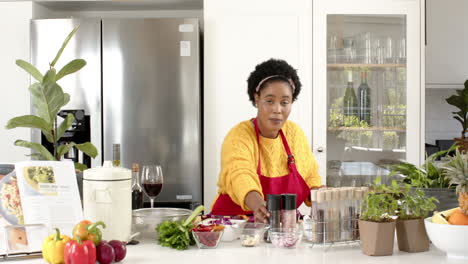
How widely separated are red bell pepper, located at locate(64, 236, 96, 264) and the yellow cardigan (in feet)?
2.73

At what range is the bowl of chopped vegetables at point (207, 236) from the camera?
1.71m

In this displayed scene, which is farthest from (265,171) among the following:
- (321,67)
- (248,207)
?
(321,67)

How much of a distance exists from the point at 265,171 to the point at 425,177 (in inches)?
32.5

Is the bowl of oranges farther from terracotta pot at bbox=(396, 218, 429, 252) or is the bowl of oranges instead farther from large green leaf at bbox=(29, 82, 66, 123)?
large green leaf at bbox=(29, 82, 66, 123)

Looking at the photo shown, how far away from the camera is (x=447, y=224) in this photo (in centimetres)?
162

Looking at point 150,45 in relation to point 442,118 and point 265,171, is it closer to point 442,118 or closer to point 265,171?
point 265,171

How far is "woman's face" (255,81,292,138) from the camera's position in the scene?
8.25 ft

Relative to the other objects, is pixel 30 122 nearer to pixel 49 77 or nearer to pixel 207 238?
pixel 49 77

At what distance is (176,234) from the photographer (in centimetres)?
174

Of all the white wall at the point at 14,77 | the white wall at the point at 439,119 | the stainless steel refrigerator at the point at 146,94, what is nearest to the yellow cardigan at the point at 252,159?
the stainless steel refrigerator at the point at 146,94

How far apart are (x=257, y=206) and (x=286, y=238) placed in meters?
0.32

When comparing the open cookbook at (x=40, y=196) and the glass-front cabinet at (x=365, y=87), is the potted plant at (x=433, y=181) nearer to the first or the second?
the open cookbook at (x=40, y=196)

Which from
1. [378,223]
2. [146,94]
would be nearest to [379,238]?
[378,223]

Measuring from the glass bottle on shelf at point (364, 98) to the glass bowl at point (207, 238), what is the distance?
88.4 inches
